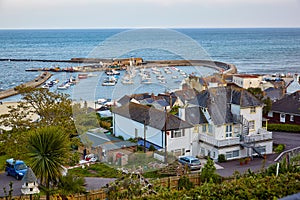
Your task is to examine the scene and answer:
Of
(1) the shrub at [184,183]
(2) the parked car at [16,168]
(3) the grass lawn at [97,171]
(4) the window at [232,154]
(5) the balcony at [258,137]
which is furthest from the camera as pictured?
(5) the balcony at [258,137]

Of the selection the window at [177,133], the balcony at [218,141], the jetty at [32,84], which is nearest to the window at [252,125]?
the balcony at [218,141]

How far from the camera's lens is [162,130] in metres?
15.9

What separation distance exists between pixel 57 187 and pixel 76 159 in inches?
163

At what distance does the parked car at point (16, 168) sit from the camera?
45.4 feet

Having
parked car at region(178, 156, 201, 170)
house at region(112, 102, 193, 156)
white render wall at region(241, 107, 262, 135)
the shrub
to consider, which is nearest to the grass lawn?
house at region(112, 102, 193, 156)

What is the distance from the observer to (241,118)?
17141 mm

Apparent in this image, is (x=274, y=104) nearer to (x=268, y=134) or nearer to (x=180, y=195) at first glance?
(x=268, y=134)

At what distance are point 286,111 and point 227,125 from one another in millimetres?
6582

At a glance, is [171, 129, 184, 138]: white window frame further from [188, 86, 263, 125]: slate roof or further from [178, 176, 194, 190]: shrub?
[178, 176, 194, 190]: shrub

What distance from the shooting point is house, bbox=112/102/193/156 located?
52.5ft

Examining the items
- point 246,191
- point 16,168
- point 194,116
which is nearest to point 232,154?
point 194,116

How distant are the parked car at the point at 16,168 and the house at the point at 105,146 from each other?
291 centimetres

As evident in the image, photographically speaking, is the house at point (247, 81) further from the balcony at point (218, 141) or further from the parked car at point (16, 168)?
the parked car at point (16, 168)

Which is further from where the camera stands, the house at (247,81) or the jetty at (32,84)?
the jetty at (32,84)
